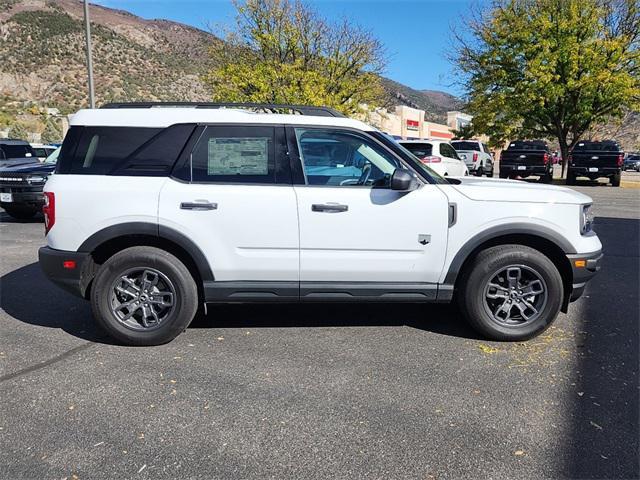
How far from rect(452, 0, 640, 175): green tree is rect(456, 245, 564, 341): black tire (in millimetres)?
20259

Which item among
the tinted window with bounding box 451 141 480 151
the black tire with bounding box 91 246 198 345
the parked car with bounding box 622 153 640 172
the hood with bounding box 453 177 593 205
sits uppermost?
the tinted window with bounding box 451 141 480 151

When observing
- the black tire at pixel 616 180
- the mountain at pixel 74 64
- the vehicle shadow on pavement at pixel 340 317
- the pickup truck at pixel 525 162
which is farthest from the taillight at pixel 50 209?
the mountain at pixel 74 64

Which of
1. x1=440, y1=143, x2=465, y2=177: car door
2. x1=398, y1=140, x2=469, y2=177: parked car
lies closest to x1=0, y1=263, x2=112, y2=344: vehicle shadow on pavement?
x1=398, y1=140, x2=469, y2=177: parked car

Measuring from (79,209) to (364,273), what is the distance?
2.30 m

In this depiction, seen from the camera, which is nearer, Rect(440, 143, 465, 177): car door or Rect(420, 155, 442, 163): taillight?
Rect(420, 155, 442, 163): taillight

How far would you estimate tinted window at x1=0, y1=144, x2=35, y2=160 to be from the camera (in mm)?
13527

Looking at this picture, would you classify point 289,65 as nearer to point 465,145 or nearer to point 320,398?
point 465,145

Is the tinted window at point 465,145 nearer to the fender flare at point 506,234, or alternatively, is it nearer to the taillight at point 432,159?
the taillight at point 432,159

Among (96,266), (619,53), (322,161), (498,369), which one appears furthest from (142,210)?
(619,53)

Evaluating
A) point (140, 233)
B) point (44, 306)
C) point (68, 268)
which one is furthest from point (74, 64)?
point (140, 233)

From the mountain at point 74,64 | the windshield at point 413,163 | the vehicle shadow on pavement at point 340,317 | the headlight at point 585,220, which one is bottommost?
the vehicle shadow on pavement at point 340,317

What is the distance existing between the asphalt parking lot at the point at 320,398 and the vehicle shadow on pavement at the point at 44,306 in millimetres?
30

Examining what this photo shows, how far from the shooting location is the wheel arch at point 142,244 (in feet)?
13.3

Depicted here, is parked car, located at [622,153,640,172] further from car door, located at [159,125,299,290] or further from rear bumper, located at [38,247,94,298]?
rear bumper, located at [38,247,94,298]
